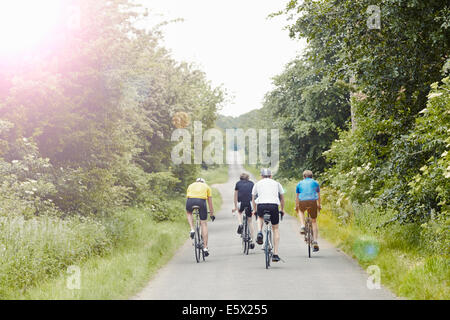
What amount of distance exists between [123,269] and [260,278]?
8.13 feet

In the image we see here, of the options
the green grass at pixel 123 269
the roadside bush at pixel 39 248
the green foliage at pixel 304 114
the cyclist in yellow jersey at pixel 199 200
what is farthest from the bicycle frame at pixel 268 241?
the green foliage at pixel 304 114

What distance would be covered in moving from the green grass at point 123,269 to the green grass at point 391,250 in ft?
13.8

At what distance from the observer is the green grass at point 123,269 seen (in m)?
8.84

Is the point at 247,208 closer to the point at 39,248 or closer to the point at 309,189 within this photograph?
the point at 309,189

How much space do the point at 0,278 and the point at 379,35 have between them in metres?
8.66

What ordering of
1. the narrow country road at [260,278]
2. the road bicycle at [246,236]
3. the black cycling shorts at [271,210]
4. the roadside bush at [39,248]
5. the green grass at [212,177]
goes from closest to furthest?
1. the narrow country road at [260,278]
2. the roadside bush at [39,248]
3. the black cycling shorts at [271,210]
4. the road bicycle at [246,236]
5. the green grass at [212,177]

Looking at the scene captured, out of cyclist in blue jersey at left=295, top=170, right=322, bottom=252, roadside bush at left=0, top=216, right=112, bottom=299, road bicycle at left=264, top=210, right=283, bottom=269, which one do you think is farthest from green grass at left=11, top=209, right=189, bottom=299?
cyclist in blue jersey at left=295, top=170, right=322, bottom=252

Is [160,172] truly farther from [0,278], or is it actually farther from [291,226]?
[0,278]

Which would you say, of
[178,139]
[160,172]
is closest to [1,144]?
[160,172]

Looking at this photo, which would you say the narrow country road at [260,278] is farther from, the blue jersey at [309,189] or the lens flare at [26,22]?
the lens flare at [26,22]

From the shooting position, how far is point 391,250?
479 inches

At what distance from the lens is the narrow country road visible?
29.9ft

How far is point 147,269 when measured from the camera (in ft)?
37.9

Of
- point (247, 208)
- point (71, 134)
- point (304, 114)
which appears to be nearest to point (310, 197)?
point (247, 208)
